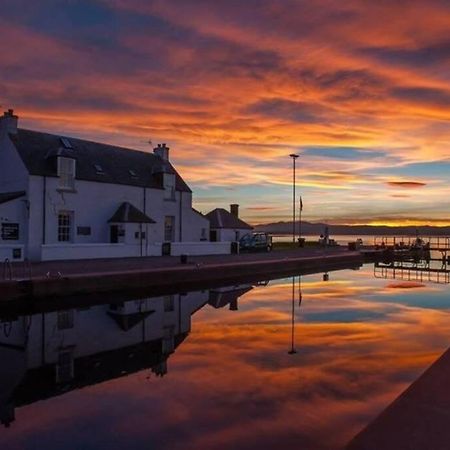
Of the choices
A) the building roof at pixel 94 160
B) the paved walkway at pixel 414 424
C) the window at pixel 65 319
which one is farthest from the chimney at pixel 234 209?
the paved walkway at pixel 414 424

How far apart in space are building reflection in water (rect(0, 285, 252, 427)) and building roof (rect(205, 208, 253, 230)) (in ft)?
88.6

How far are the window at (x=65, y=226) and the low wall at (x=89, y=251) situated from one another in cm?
262

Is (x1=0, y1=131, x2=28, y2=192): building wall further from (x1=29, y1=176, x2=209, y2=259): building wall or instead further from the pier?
the pier

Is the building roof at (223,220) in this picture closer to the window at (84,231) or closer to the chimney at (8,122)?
the window at (84,231)

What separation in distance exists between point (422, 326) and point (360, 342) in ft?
12.8

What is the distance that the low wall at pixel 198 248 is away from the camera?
37750mm

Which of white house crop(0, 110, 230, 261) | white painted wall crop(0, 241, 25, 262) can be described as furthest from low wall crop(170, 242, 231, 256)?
white painted wall crop(0, 241, 25, 262)

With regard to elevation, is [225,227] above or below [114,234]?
above

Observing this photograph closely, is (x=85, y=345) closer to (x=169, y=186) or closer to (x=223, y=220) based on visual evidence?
(x=169, y=186)

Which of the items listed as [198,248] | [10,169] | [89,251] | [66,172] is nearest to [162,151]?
[198,248]

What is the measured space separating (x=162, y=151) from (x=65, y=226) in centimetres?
1360

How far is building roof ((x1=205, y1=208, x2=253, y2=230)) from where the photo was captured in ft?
163

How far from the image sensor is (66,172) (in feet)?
105

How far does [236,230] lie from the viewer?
167ft
